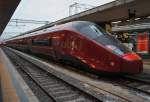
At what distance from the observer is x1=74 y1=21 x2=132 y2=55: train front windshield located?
38.8 feet

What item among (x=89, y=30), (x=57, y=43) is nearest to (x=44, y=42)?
(x=57, y=43)

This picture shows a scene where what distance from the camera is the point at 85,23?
1432 cm

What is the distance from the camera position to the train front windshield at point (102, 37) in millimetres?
11828

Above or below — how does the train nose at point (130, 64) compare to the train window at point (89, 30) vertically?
below

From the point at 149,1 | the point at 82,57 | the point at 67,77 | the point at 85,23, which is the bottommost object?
the point at 67,77

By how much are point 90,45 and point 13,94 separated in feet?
17.0

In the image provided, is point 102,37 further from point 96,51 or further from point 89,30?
point 89,30

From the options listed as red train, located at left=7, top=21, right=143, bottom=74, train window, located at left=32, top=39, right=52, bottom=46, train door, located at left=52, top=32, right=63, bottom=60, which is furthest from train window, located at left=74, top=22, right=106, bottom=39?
train window, located at left=32, top=39, right=52, bottom=46

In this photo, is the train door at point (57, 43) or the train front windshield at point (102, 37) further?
the train door at point (57, 43)

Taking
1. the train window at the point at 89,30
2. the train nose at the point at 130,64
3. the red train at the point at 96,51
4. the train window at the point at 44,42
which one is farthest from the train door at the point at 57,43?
the train nose at the point at 130,64

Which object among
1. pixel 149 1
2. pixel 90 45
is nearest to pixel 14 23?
pixel 149 1

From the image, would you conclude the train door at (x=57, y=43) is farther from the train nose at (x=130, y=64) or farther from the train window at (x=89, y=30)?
the train nose at (x=130, y=64)

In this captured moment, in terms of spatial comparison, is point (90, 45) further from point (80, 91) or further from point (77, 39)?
point (80, 91)

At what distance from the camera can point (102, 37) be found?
41.4ft
